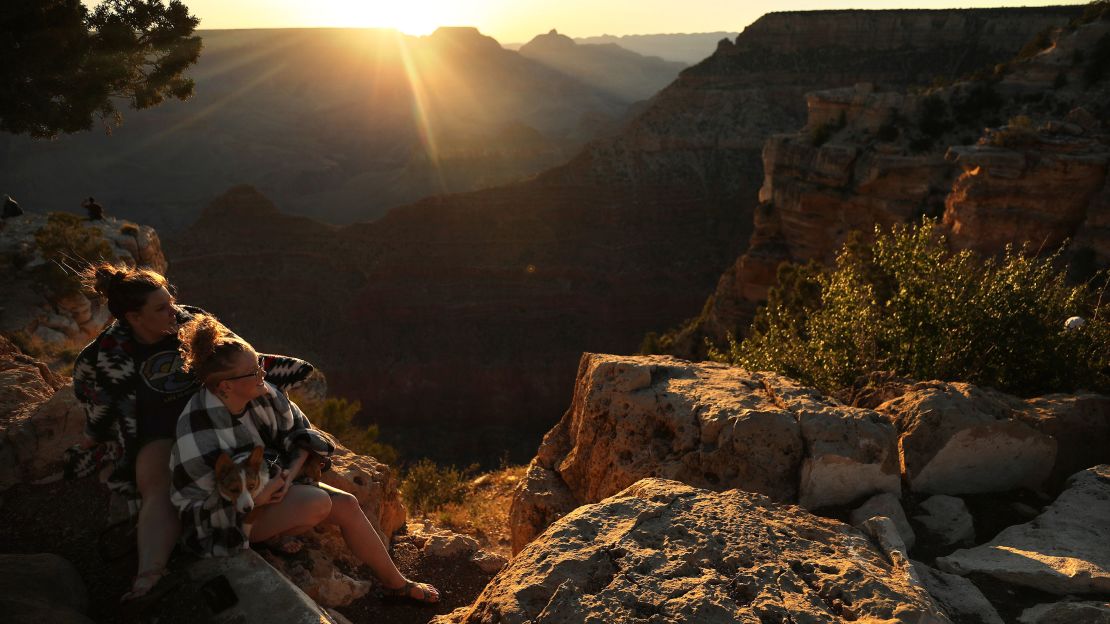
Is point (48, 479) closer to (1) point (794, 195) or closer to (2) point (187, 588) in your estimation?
(2) point (187, 588)

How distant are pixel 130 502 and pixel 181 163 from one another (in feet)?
287

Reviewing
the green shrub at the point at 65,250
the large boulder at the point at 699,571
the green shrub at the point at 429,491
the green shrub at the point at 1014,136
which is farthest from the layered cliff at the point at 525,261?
the large boulder at the point at 699,571

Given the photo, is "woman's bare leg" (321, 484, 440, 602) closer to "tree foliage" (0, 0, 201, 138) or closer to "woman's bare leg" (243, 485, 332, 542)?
"woman's bare leg" (243, 485, 332, 542)

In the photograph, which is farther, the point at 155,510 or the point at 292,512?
the point at 292,512

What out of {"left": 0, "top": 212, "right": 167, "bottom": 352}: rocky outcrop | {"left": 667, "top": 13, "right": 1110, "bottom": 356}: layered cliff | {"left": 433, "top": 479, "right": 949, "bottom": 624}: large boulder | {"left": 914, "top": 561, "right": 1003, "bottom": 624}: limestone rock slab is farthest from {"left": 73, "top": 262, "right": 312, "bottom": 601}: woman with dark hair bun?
{"left": 667, "top": 13, "right": 1110, "bottom": 356}: layered cliff

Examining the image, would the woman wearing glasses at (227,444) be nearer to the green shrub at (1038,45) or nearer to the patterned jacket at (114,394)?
the patterned jacket at (114,394)

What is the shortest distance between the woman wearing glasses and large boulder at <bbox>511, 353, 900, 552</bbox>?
7.06 feet

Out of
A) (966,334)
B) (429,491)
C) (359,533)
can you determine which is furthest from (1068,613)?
(429,491)

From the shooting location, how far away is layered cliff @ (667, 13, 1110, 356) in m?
15.6

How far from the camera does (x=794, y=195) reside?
23016mm

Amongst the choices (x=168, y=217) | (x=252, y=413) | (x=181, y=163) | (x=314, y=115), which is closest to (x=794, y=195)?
(x=252, y=413)

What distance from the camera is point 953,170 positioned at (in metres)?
20.1

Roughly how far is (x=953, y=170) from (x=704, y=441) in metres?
19.9

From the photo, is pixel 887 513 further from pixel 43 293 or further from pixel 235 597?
pixel 43 293
